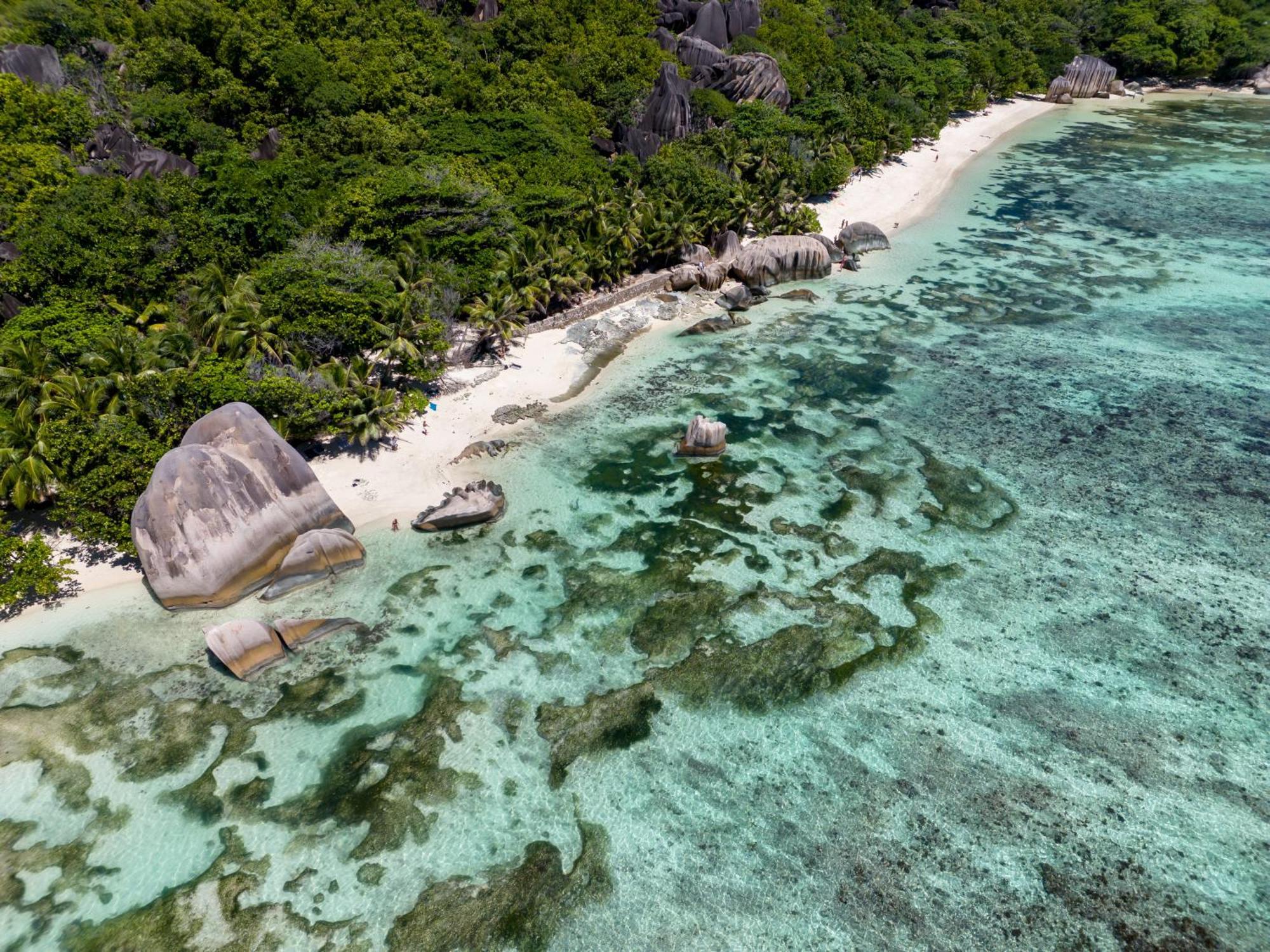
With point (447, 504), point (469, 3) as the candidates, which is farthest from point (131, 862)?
point (469, 3)

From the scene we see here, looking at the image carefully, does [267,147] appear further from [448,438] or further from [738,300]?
[738,300]

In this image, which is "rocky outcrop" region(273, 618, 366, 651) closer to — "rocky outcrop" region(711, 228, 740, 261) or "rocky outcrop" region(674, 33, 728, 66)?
"rocky outcrop" region(711, 228, 740, 261)

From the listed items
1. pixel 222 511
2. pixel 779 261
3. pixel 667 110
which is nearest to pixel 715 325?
pixel 779 261

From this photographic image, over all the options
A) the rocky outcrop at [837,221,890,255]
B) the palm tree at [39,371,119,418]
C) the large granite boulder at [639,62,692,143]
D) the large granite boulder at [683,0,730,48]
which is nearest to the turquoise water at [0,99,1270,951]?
the palm tree at [39,371,119,418]

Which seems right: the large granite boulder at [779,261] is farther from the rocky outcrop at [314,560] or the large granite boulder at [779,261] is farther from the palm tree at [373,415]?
the rocky outcrop at [314,560]

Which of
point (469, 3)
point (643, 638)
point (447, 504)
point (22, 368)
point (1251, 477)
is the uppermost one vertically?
point (469, 3)

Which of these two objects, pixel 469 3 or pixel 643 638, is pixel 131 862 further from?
pixel 469 3
